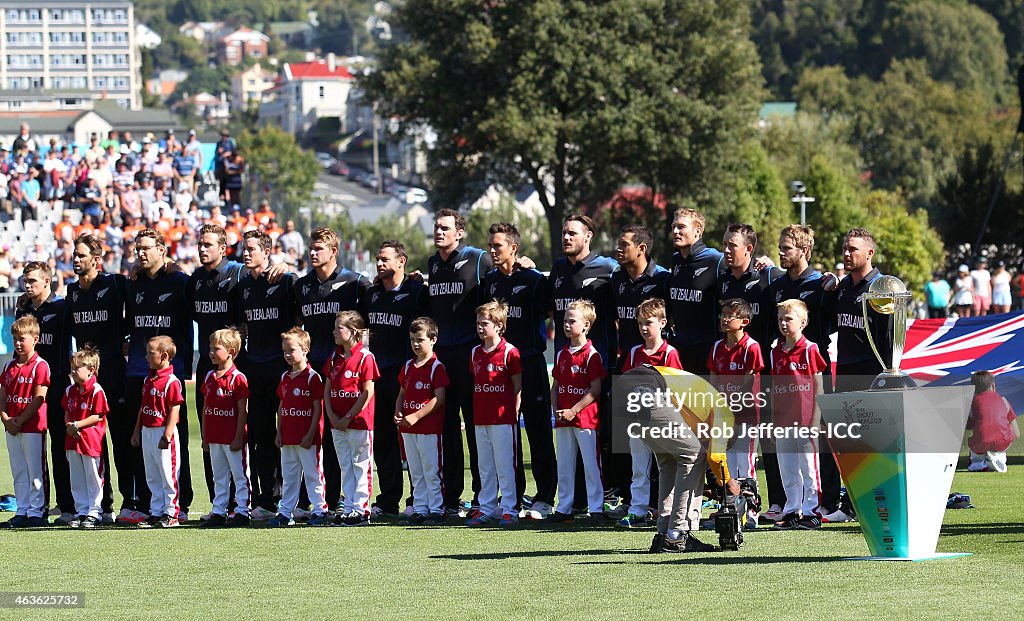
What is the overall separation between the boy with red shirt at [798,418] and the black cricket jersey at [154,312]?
4.37 m

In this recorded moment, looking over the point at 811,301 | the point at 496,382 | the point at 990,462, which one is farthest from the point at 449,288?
the point at 990,462

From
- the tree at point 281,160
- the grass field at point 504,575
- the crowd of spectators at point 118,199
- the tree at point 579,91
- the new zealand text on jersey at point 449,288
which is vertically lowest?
the grass field at point 504,575

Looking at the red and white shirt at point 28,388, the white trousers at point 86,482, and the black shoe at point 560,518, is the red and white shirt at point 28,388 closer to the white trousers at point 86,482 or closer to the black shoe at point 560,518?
the white trousers at point 86,482

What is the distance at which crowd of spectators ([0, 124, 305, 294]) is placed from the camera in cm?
3092

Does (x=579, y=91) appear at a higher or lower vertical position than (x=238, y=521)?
higher

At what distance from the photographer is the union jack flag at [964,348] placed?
48.9 feet

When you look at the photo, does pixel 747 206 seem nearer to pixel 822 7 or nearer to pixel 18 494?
pixel 18 494

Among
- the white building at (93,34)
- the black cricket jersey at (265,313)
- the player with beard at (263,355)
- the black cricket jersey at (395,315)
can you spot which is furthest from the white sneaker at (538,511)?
the white building at (93,34)

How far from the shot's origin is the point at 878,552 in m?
8.45

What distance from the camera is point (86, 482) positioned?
11.6 meters

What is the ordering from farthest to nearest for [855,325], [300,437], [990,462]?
[990,462]
[300,437]
[855,325]

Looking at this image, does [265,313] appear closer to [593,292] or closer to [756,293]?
[593,292]

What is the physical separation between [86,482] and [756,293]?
504 cm

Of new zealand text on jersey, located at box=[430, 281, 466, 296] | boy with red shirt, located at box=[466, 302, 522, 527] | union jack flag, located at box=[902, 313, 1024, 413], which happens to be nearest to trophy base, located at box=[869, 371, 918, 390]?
boy with red shirt, located at box=[466, 302, 522, 527]
